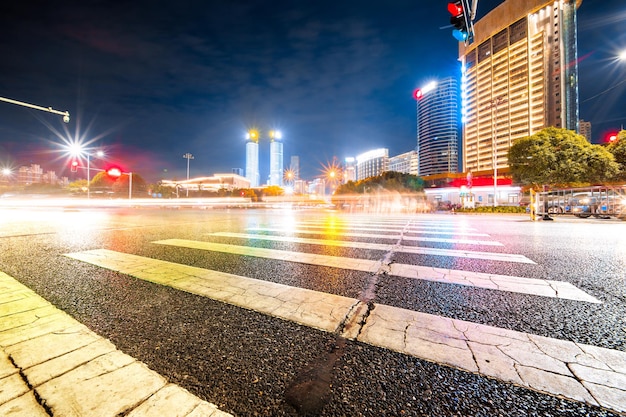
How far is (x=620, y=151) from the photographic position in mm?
29672

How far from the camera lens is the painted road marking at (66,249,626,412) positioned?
4.94ft

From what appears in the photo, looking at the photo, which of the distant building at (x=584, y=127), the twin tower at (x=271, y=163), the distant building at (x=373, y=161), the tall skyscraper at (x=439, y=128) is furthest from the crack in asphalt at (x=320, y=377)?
the distant building at (x=584, y=127)

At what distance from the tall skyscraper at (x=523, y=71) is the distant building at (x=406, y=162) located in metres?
58.9

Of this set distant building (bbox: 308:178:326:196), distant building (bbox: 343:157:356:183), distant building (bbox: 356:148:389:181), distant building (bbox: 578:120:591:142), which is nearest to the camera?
distant building (bbox: 343:157:356:183)

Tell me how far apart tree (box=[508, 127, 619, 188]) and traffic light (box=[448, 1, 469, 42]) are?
30.4m

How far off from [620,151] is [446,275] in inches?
1698

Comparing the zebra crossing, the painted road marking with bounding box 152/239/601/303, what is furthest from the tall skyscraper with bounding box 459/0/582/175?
the zebra crossing

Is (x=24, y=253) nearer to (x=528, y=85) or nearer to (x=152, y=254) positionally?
(x=152, y=254)

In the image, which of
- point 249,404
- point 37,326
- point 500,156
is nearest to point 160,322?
point 37,326

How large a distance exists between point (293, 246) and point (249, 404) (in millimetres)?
4569

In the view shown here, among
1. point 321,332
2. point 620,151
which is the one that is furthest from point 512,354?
point 620,151

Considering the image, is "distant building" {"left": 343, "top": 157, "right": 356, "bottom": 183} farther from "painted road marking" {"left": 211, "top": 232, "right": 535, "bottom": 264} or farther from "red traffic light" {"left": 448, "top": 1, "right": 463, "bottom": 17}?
"painted road marking" {"left": 211, "top": 232, "right": 535, "bottom": 264}

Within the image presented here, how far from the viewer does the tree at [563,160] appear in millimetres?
28406

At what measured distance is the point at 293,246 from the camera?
19.4ft
